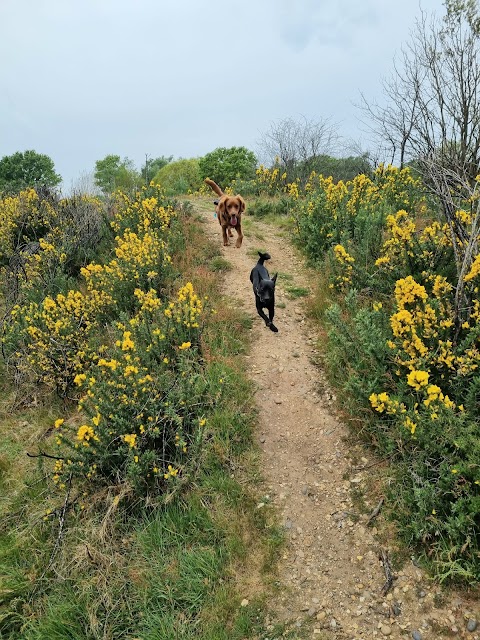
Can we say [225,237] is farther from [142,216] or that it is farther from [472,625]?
[472,625]

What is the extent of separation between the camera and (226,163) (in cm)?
2031

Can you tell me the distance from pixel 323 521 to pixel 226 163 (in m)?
19.6

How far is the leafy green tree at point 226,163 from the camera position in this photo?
20.1m

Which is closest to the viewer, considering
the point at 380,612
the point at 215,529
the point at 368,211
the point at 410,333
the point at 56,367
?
the point at 380,612

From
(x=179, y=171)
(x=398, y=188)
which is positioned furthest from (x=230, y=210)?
(x=179, y=171)

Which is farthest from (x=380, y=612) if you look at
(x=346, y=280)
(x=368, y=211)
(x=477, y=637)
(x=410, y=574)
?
(x=368, y=211)

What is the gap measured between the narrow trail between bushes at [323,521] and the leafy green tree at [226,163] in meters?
16.8

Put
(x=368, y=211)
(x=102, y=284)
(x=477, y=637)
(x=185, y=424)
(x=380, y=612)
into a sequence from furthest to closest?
(x=368, y=211) < (x=102, y=284) < (x=185, y=424) < (x=380, y=612) < (x=477, y=637)

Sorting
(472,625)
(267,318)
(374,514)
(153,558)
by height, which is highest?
(267,318)

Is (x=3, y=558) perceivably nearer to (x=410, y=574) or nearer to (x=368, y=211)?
(x=410, y=574)

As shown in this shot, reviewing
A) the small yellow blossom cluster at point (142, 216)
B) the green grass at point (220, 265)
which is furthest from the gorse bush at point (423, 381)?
the small yellow blossom cluster at point (142, 216)

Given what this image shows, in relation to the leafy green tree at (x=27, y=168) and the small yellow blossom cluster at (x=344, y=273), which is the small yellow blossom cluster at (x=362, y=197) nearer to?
the small yellow blossom cluster at (x=344, y=273)

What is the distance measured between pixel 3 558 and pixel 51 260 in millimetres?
4954

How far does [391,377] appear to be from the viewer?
335cm
